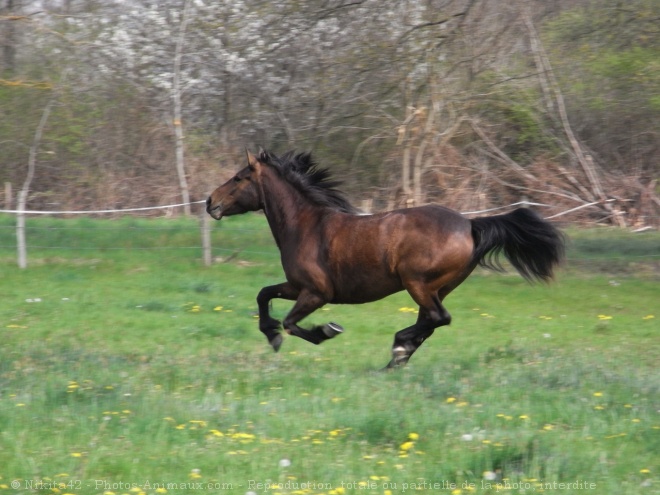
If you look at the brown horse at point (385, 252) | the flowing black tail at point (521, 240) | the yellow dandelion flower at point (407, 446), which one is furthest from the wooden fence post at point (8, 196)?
the yellow dandelion flower at point (407, 446)

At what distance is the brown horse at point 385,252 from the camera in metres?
8.88

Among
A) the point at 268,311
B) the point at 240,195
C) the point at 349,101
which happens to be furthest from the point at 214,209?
the point at 349,101

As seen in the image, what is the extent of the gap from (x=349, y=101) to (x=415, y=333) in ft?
38.9

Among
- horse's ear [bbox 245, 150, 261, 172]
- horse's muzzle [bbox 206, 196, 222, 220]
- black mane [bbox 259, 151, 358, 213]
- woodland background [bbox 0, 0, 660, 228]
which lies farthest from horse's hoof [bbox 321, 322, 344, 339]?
woodland background [bbox 0, 0, 660, 228]

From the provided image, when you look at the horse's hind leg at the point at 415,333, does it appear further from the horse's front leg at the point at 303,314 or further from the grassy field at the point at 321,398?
the horse's front leg at the point at 303,314

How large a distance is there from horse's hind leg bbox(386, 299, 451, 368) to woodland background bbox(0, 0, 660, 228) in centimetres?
993

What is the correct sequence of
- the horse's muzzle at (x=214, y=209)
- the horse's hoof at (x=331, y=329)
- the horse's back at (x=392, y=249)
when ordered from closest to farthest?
1. the horse's back at (x=392, y=249)
2. the horse's hoof at (x=331, y=329)
3. the horse's muzzle at (x=214, y=209)

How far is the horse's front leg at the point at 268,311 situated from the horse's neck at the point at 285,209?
518mm

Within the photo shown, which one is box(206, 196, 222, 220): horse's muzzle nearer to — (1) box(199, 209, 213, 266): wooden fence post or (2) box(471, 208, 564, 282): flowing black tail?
(2) box(471, 208, 564, 282): flowing black tail

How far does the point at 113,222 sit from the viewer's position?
20.2 meters

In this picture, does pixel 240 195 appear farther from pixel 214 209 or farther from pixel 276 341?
pixel 276 341

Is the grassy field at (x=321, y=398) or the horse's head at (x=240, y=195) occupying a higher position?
the horse's head at (x=240, y=195)

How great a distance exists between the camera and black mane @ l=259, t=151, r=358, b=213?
9797 mm

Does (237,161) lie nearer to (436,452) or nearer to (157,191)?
(157,191)
